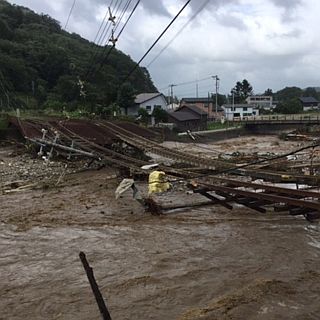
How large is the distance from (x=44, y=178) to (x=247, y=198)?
11.9 m

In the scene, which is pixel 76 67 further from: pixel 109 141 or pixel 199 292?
pixel 199 292

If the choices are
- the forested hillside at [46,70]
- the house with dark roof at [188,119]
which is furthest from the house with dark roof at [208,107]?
the forested hillside at [46,70]

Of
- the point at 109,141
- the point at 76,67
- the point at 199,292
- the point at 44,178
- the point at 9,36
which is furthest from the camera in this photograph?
the point at 9,36

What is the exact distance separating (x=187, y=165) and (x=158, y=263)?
9.81 m

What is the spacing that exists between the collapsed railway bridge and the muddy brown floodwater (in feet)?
2.78

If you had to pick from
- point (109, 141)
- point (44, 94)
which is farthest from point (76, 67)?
point (109, 141)

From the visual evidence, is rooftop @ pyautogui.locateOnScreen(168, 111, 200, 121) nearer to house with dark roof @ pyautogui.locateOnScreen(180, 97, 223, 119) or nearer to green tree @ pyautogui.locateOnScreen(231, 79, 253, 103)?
house with dark roof @ pyautogui.locateOnScreen(180, 97, 223, 119)

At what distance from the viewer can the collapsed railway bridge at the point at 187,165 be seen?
1037cm

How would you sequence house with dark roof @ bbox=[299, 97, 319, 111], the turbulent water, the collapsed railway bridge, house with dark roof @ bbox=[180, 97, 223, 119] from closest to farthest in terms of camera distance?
1. the turbulent water
2. the collapsed railway bridge
3. house with dark roof @ bbox=[180, 97, 223, 119]
4. house with dark roof @ bbox=[299, 97, 319, 111]

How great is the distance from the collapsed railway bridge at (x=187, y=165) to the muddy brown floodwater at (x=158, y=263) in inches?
33.4

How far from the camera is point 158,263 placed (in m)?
9.33

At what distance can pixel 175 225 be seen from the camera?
12.2 m

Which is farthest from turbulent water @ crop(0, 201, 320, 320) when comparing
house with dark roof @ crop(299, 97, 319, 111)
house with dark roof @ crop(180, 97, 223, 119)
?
house with dark roof @ crop(299, 97, 319, 111)

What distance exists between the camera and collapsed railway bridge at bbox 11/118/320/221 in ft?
34.0
